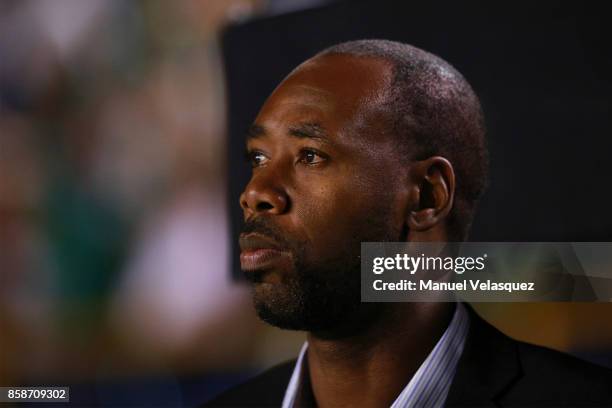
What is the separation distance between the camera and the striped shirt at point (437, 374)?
1.71 metres

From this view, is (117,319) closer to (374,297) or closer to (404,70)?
(374,297)

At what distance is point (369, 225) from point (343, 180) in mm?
121

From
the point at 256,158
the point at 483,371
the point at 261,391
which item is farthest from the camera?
the point at 261,391

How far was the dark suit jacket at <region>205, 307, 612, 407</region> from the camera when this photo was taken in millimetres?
1677

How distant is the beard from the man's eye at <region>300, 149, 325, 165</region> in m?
0.17

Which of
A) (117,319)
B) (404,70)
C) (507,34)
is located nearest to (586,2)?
(507,34)

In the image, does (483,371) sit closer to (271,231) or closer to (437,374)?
(437,374)

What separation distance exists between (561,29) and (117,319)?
1406 millimetres

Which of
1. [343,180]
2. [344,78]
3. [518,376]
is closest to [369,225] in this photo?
[343,180]

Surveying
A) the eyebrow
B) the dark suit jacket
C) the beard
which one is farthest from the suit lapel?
the eyebrow

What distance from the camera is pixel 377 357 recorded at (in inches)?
68.8

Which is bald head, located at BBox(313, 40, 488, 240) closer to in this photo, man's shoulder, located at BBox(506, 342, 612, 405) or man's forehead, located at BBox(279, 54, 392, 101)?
man's forehead, located at BBox(279, 54, 392, 101)

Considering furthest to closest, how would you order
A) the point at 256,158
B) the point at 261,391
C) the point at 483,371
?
the point at 261,391
the point at 256,158
the point at 483,371

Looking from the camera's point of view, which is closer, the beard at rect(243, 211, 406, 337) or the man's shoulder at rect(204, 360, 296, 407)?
the beard at rect(243, 211, 406, 337)
